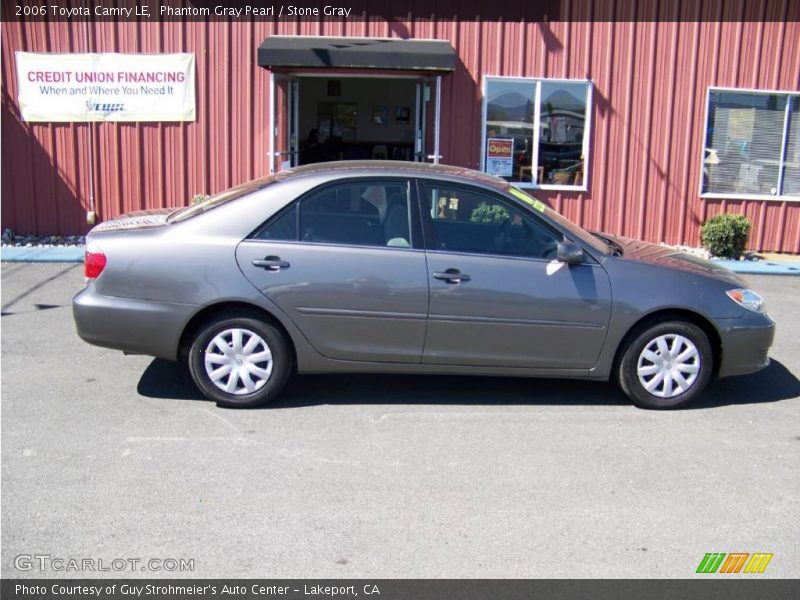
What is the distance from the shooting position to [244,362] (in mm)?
5465

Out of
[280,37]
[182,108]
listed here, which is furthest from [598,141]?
[182,108]

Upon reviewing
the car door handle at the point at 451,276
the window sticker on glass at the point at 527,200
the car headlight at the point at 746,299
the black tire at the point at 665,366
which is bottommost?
the black tire at the point at 665,366

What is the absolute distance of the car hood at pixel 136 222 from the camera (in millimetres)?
5734

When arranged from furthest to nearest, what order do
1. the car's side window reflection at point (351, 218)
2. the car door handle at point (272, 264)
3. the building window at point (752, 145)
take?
1. the building window at point (752, 145)
2. the car's side window reflection at point (351, 218)
3. the car door handle at point (272, 264)

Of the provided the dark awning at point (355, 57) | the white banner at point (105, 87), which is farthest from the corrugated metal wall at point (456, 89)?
the dark awning at point (355, 57)

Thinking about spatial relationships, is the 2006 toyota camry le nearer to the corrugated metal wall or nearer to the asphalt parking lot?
the asphalt parking lot

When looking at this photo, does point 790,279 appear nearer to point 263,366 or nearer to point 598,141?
point 598,141

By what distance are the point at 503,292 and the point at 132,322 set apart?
8.18ft

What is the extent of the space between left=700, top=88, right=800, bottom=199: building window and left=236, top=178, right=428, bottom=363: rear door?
8485 mm

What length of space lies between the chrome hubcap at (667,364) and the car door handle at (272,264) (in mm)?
2525

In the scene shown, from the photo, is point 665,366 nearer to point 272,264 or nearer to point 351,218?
point 351,218

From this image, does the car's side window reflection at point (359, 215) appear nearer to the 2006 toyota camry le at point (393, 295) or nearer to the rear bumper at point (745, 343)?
the 2006 toyota camry le at point (393, 295)

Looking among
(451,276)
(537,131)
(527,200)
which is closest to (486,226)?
(527,200)

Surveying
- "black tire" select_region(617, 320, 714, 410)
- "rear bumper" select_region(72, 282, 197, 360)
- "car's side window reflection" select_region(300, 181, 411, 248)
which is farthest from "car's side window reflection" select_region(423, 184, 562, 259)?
"rear bumper" select_region(72, 282, 197, 360)
